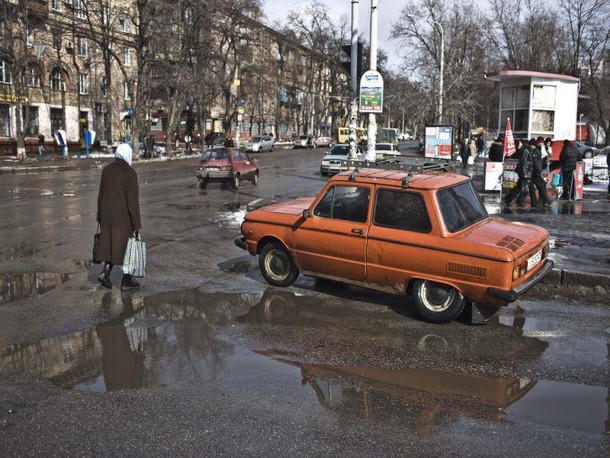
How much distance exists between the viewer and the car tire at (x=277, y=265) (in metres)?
7.92

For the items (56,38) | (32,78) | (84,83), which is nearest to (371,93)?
(56,38)

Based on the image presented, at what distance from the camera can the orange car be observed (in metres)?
6.23

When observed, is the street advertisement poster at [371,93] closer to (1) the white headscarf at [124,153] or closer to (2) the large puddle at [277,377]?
(1) the white headscarf at [124,153]

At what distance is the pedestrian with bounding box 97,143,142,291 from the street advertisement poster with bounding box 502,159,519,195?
1305 centimetres

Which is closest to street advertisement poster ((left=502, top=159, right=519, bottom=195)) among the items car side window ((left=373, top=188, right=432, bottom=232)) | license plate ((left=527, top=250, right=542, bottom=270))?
license plate ((left=527, top=250, right=542, bottom=270))

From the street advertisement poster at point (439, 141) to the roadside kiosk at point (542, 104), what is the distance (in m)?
2.82

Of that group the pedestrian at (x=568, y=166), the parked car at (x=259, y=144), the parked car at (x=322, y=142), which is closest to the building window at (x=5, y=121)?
the parked car at (x=259, y=144)

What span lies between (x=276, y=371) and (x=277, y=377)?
14 cm

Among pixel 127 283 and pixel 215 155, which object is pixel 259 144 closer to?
pixel 215 155

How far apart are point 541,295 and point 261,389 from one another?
A: 4677mm

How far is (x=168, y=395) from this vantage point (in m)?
4.66

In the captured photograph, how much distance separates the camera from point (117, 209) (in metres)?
7.43

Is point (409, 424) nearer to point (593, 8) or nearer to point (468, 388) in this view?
point (468, 388)

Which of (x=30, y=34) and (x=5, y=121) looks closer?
(x=30, y=34)
